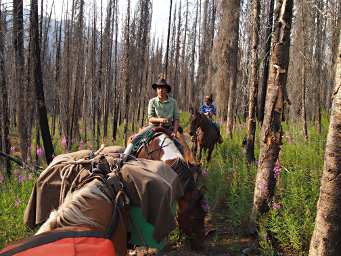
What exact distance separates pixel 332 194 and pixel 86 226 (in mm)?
1967

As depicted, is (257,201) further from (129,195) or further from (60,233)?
(60,233)

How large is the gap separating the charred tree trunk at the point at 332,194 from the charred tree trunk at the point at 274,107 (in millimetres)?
1729

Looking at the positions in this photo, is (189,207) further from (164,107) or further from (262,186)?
(164,107)

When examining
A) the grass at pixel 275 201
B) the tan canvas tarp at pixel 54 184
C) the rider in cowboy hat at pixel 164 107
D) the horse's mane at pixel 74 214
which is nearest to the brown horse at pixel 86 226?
the horse's mane at pixel 74 214

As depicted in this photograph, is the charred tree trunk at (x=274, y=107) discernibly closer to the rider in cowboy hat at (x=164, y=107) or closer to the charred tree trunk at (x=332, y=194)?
the charred tree trunk at (x=332, y=194)

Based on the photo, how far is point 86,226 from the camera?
2.03 meters

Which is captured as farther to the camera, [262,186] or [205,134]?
[205,134]

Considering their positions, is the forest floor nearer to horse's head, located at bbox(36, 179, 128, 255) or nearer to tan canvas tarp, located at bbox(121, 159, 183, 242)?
tan canvas tarp, located at bbox(121, 159, 183, 242)

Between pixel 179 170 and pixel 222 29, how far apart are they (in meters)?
9.71

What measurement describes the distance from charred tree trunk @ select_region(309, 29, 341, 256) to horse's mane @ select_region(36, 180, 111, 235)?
1.82 m

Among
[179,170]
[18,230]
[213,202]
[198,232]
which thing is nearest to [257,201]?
[198,232]

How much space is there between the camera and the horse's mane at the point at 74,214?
2.01m

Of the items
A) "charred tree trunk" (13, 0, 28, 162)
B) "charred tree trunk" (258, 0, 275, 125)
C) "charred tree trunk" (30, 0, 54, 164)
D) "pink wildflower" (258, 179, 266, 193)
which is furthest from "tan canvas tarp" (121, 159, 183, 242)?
"charred tree trunk" (30, 0, 54, 164)

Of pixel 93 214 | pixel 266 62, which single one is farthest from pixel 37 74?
pixel 266 62
